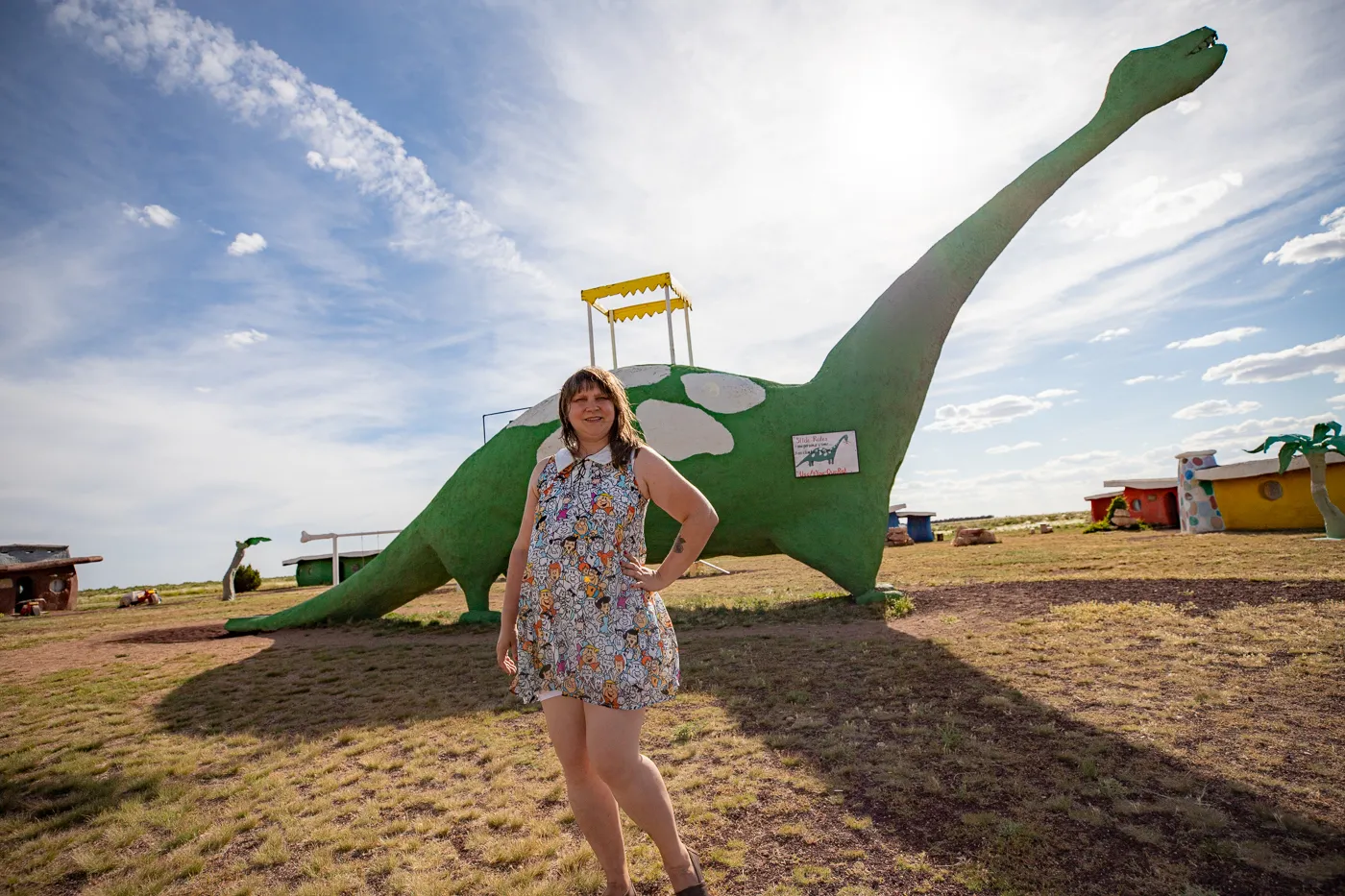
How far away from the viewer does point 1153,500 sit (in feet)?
68.9

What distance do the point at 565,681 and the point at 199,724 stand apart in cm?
377

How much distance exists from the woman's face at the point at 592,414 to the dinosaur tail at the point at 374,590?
680cm

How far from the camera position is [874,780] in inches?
108

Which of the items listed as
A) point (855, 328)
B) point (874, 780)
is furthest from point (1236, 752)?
point (855, 328)

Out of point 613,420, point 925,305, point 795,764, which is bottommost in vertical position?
point 795,764

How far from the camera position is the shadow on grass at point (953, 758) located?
80.4 inches

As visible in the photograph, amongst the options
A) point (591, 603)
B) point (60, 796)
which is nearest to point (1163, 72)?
point (591, 603)

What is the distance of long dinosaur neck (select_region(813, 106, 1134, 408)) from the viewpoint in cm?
711

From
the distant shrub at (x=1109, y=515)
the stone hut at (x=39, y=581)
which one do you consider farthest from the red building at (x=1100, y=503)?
the stone hut at (x=39, y=581)

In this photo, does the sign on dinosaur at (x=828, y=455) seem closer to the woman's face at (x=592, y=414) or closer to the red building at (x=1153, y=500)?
the woman's face at (x=592, y=414)

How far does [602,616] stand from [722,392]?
5.60 m

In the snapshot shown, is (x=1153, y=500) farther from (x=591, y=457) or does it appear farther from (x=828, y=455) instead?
(x=591, y=457)

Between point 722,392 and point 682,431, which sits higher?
point 722,392

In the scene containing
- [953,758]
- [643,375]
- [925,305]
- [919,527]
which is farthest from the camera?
[919,527]
